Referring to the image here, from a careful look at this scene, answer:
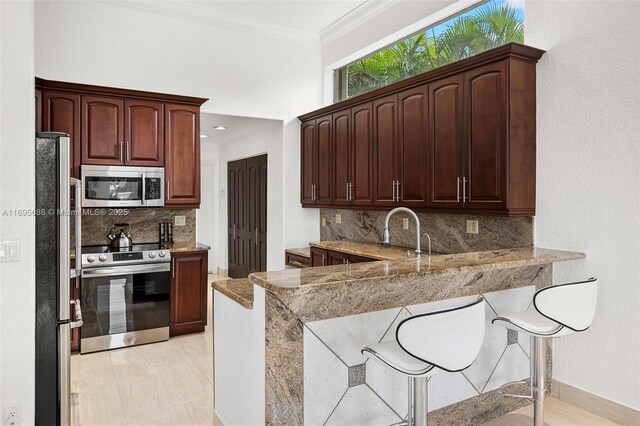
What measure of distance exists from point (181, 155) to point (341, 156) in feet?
5.48

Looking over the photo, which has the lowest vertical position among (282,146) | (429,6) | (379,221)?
(379,221)

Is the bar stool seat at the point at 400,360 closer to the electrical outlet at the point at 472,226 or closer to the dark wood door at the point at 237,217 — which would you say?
the electrical outlet at the point at 472,226

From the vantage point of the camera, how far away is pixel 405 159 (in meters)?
3.88

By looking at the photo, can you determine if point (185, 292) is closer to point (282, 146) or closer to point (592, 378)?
point (282, 146)

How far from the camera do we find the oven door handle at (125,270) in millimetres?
3842

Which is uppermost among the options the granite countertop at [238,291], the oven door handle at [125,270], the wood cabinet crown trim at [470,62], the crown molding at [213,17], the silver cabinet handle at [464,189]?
the crown molding at [213,17]

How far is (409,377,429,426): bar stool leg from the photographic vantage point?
73.7 inches

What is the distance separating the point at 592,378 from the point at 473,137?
5.86ft

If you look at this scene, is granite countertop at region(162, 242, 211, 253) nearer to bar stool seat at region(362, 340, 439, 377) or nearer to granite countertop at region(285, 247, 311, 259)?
granite countertop at region(285, 247, 311, 259)

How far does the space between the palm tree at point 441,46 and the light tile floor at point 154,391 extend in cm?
270

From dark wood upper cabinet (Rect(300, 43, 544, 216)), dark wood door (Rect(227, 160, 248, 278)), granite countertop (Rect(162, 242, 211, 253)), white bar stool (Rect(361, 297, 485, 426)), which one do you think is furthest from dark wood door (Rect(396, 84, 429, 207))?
dark wood door (Rect(227, 160, 248, 278))

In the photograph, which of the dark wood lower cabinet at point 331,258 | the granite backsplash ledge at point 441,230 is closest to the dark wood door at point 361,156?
the granite backsplash ledge at point 441,230

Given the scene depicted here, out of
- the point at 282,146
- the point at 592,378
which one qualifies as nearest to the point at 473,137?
the point at 592,378

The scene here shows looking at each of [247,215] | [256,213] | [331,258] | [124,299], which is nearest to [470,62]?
[331,258]
